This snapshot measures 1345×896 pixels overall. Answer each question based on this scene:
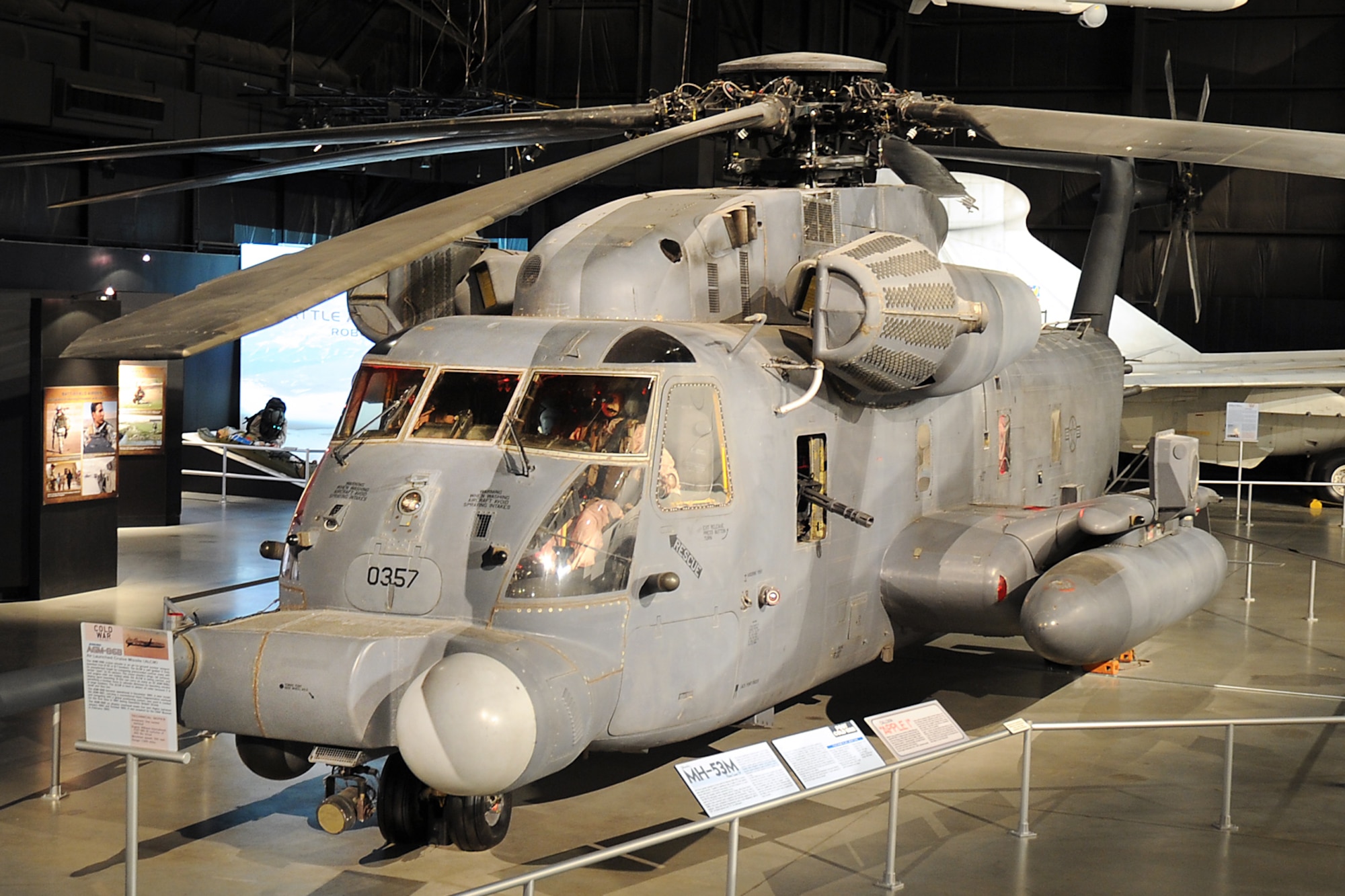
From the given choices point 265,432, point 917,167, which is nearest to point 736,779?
point 917,167

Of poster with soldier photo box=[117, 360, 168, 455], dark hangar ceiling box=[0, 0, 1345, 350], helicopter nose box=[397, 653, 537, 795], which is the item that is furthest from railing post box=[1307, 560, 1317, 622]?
poster with soldier photo box=[117, 360, 168, 455]

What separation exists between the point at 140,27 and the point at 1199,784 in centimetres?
2090

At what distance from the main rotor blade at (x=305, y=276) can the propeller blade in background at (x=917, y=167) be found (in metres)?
3.93

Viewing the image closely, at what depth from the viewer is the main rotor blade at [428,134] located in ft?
27.5

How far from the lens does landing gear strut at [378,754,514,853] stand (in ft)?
22.8

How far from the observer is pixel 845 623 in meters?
9.01

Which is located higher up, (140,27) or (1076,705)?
(140,27)

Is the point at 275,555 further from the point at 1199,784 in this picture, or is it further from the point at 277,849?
the point at 1199,784

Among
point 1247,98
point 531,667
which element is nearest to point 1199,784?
point 531,667

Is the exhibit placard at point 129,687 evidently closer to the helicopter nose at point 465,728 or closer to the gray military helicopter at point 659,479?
the gray military helicopter at point 659,479

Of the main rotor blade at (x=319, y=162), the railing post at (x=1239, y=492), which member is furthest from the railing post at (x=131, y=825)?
the railing post at (x=1239, y=492)

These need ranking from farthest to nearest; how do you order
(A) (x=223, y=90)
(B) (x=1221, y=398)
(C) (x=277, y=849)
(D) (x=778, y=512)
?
(A) (x=223, y=90)
(B) (x=1221, y=398)
(D) (x=778, y=512)
(C) (x=277, y=849)

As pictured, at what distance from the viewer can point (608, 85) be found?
28.7 metres

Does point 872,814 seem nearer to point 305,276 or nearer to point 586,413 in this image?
point 586,413
